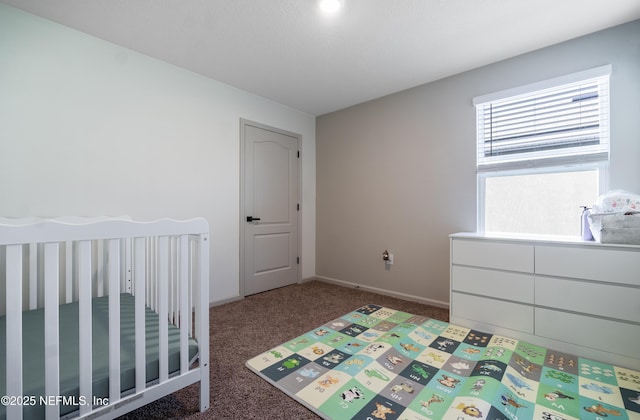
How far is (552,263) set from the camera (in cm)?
193

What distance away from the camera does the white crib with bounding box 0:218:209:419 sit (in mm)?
924

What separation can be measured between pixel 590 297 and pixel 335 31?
2.49m

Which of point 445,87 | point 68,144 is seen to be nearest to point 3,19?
Result: point 68,144

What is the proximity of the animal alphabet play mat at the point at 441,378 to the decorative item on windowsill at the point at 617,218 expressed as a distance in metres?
0.79

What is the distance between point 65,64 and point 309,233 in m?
2.86

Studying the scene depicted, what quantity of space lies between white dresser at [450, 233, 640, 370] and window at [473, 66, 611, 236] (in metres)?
0.49

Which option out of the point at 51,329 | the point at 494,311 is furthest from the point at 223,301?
the point at 494,311

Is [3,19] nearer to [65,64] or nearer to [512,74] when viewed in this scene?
[65,64]

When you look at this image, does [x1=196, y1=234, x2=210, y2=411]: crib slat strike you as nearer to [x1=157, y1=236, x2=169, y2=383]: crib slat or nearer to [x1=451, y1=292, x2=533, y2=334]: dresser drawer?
[x1=157, y1=236, x2=169, y2=383]: crib slat

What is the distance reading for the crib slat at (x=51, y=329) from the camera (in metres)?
0.95

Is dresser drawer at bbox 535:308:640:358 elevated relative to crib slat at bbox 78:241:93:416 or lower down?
lower down

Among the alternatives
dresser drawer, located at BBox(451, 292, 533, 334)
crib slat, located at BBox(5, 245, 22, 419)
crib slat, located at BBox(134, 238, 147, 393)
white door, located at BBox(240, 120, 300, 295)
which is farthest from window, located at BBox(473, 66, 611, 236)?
crib slat, located at BBox(5, 245, 22, 419)

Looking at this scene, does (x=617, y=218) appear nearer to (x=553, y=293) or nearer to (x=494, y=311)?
(x=553, y=293)

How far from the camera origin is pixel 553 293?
1.93m
